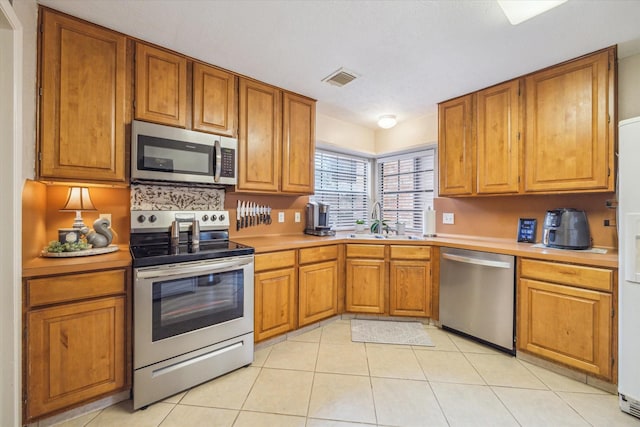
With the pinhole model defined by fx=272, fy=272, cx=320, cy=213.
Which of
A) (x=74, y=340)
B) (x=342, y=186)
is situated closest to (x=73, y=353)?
(x=74, y=340)

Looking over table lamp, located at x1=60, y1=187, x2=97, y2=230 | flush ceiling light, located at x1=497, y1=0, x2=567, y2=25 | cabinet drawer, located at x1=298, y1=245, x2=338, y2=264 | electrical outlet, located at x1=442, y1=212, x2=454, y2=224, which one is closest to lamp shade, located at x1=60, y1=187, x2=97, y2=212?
table lamp, located at x1=60, y1=187, x2=97, y2=230

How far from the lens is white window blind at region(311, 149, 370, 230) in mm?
3596

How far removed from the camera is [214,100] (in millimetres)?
2289

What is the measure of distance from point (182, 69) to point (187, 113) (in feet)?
1.09

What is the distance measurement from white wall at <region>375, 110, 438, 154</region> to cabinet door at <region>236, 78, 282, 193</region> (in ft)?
5.69

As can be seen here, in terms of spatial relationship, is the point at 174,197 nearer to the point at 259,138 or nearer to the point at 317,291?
the point at 259,138

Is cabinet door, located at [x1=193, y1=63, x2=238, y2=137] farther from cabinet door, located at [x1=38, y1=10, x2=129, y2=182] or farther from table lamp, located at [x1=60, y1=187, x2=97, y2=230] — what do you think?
table lamp, located at [x1=60, y1=187, x2=97, y2=230]

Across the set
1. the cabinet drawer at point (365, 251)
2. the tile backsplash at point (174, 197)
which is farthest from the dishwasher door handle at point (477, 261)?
the tile backsplash at point (174, 197)

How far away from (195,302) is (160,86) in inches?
63.2

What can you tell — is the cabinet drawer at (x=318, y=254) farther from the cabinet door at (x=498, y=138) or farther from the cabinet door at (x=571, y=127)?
the cabinet door at (x=571, y=127)

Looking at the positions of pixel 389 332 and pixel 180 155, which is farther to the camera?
pixel 389 332

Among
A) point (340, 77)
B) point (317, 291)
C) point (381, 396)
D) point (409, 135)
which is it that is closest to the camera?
point (381, 396)

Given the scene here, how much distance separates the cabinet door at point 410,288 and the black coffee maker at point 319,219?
2.72 ft

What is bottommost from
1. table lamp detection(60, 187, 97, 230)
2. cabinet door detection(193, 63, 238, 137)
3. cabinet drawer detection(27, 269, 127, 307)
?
cabinet drawer detection(27, 269, 127, 307)
